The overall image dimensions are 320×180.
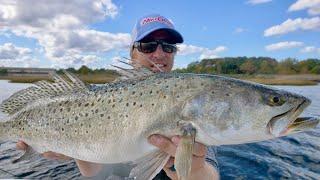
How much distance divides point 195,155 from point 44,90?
82.9 inches

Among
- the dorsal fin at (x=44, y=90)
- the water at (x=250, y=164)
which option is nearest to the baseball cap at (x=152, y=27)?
the dorsal fin at (x=44, y=90)

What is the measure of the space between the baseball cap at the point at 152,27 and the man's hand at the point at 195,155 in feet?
7.66

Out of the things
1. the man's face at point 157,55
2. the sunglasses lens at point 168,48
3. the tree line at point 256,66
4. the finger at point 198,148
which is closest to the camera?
the finger at point 198,148

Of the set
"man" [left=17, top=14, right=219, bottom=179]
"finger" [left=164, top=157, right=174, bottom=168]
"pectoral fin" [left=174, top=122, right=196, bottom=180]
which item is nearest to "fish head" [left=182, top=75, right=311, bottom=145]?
"pectoral fin" [left=174, top=122, right=196, bottom=180]

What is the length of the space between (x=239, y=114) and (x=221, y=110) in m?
0.17

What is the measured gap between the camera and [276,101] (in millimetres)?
3426

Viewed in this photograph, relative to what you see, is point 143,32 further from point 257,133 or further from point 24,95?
point 257,133

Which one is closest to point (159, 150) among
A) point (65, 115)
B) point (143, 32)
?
point (65, 115)

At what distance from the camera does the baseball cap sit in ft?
19.1

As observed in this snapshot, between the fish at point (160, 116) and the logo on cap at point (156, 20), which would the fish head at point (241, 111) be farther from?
the logo on cap at point (156, 20)

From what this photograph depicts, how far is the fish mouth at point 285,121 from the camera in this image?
131 inches

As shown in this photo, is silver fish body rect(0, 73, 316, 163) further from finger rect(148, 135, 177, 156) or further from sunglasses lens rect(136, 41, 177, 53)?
sunglasses lens rect(136, 41, 177, 53)

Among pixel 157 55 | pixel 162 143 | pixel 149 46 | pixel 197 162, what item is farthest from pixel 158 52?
pixel 162 143

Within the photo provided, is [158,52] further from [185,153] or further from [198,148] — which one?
[185,153]
